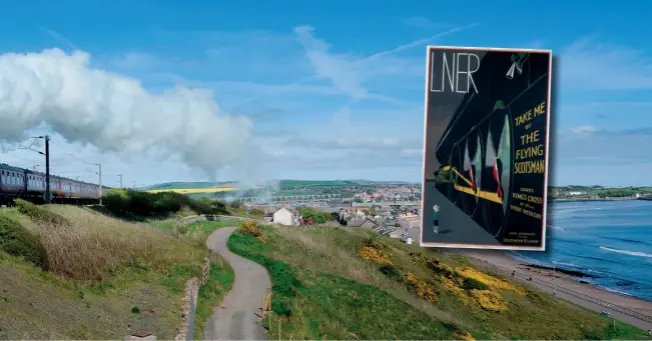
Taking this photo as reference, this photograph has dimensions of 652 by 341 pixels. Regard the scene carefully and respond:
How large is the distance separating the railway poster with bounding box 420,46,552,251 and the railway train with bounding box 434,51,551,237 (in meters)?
0.02

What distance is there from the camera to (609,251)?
267ft

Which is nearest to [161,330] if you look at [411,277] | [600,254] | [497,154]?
[497,154]

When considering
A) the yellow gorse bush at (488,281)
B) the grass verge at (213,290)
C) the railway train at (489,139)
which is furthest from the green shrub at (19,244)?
the yellow gorse bush at (488,281)

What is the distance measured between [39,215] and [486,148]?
76.8 feet

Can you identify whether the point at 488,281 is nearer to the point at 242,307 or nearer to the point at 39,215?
the point at 242,307

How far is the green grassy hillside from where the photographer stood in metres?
24.5

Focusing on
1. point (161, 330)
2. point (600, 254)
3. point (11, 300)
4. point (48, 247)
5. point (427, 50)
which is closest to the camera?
point (427, 50)

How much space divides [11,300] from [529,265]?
7147 cm

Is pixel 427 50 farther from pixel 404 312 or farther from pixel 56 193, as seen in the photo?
pixel 56 193

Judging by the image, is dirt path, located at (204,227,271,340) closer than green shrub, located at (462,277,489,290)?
Yes

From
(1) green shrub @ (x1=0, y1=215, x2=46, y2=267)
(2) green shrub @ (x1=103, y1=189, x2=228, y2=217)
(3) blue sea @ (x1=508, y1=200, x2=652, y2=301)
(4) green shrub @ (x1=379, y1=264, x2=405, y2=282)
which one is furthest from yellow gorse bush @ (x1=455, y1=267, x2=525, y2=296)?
(2) green shrub @ (x1=103, y1=189, x2=228, y2=217)

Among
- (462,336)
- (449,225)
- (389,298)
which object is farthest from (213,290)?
A: (449,225)

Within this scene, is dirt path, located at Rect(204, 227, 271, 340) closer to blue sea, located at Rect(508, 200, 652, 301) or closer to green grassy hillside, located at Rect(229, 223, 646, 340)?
green grassy hillside, located at Rect(229, 223, 646, 340)

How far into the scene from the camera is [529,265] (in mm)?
74250
